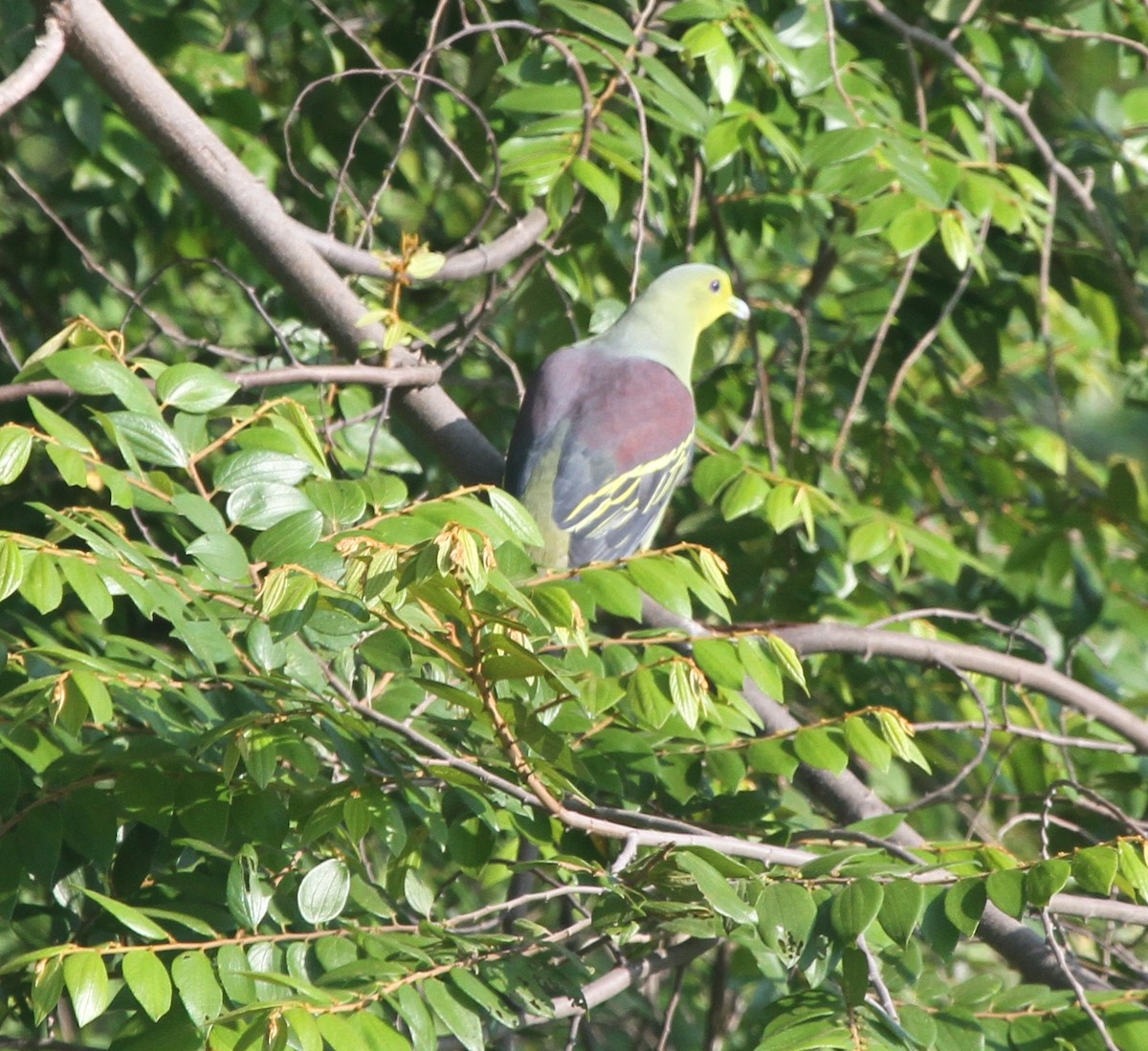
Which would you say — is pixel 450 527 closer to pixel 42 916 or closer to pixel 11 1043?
pixel 11 1043

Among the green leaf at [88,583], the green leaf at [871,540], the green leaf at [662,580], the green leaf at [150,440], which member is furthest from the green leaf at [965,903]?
the green leaf at [871,540]

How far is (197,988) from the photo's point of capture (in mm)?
1735

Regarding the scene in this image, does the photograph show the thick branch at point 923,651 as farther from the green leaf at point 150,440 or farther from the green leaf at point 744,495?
the green leaf at point 150,440

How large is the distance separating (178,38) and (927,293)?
223cm

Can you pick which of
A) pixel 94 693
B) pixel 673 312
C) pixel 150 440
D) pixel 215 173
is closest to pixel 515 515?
→ pixel 150 440

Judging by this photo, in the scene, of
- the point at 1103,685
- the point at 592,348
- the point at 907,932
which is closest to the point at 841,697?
the point at 1103,685

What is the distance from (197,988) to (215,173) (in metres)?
1.73

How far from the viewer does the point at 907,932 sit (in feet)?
5.83

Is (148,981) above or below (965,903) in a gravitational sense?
above

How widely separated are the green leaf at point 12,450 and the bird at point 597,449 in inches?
59.3

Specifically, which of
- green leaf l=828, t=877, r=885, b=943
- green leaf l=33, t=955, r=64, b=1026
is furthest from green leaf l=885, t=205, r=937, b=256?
green leaf l=33, t=955, r=64, b=1026

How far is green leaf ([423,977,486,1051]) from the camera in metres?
1.79

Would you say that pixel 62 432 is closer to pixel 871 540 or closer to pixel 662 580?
pixel 662 580

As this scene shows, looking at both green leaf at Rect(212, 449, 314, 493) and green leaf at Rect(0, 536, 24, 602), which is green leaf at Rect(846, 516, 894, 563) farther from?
green leaf at Rect(0, 536, 24, 602)
